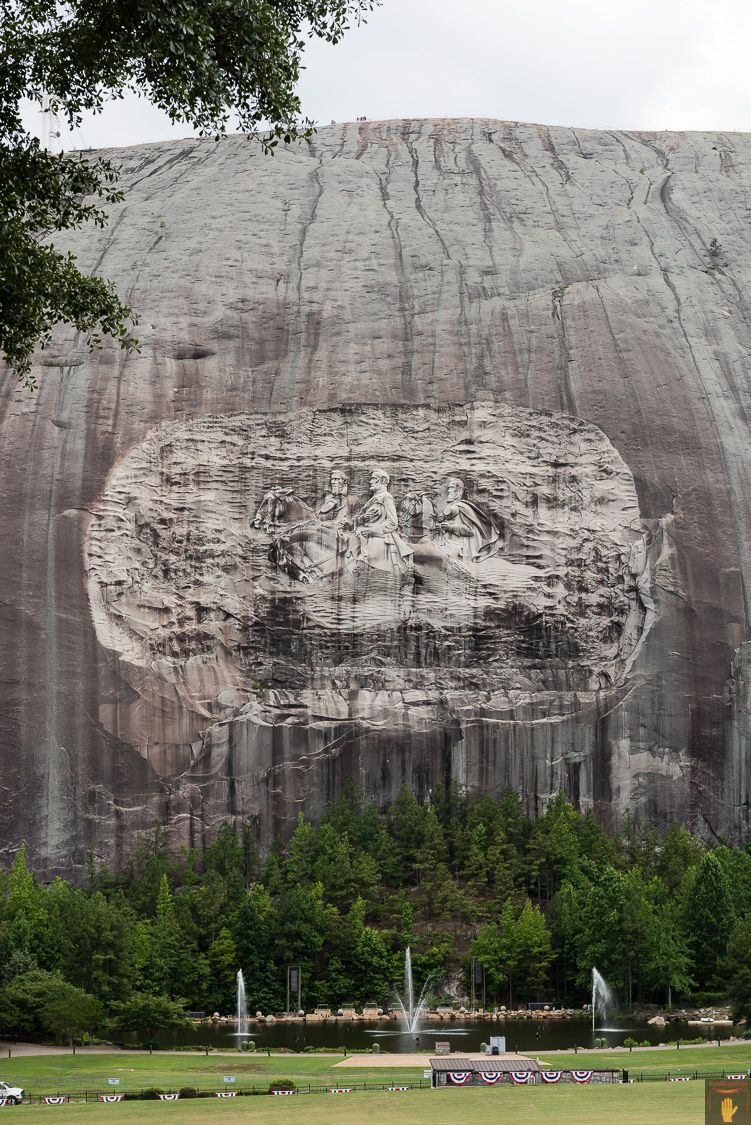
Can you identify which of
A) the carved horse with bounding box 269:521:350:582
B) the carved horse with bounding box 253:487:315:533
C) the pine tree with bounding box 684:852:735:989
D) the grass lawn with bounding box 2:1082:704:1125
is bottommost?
the grass lawn with bounding box 2:1082:704:1125

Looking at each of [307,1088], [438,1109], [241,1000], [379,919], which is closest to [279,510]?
[379,919]

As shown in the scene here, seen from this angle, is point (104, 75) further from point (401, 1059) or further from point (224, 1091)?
point (401, 1059)

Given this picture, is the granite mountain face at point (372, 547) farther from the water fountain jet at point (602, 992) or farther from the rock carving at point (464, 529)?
the water fountain jet at point (602, 992)

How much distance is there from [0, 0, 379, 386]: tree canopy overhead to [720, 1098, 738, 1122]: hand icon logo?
12.0 metres

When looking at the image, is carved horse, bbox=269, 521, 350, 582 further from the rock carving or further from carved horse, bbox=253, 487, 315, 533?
the rock carving

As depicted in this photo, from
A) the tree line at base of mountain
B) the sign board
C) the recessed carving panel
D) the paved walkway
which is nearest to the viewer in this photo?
the sign board

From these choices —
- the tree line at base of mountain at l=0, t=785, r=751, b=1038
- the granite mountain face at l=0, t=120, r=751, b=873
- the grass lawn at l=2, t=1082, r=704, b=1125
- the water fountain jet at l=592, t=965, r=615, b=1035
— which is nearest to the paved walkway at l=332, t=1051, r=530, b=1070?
the grass lawn at l=2, t=1082, r=704, b=1125

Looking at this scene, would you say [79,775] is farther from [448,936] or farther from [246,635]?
[448,936]

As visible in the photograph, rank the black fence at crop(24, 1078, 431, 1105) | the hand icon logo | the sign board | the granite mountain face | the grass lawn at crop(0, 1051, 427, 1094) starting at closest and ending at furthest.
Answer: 1. the sign board
2. the hand icon logo
3. the black fence at crop(24, 1078, 431, 1105)
4. the grass lawn at crop(0, 1051, 427, 1094)
5. the granite mountain face

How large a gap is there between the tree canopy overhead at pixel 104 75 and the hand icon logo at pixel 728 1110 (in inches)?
471

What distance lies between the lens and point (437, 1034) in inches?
975

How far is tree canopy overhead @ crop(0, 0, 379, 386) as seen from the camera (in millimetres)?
10695

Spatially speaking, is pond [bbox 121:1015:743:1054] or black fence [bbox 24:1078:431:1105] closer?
black fence [bbox 24:1078:431:1105]

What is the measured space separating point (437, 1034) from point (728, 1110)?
10.6 meters
